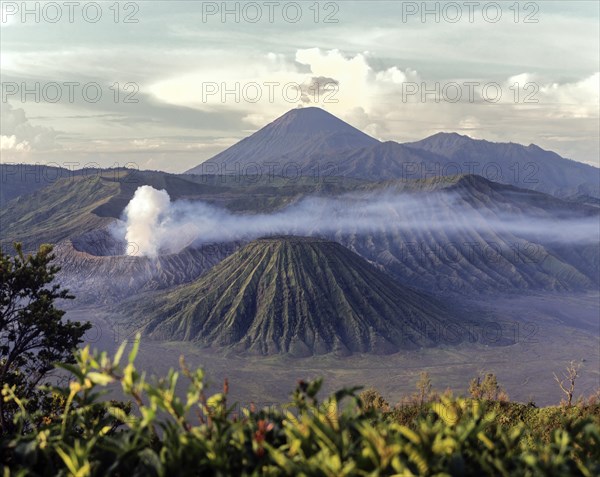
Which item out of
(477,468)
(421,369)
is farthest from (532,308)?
(477,468)

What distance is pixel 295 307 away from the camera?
141500mm

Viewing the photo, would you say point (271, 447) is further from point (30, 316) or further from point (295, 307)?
point (295, 307)

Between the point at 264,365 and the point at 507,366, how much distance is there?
5577 centimetres

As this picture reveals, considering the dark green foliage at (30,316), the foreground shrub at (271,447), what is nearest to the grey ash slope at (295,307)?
the dark green foliage at (30,316)

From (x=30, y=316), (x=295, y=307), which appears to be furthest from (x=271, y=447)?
(x=295, y=307)

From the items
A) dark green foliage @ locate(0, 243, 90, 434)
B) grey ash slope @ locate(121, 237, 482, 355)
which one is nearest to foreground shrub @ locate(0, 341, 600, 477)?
dark green foliage @ locate(0, 243, 90, 434)

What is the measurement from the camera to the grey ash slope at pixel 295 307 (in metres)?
135

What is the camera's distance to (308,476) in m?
8.55

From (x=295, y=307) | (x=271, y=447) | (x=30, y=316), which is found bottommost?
(x=295, y=307)

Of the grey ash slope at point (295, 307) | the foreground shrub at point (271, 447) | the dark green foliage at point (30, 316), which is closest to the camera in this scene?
the foreground shrub at point (271, 447)

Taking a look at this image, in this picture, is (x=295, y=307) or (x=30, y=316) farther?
(x=295, y=307)

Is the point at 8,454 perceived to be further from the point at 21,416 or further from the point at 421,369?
Answer: the point at 421,369

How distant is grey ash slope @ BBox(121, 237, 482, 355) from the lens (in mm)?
135250

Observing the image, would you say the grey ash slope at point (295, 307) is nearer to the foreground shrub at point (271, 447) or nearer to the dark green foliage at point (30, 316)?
the dark green foliage at point (30, 316)
